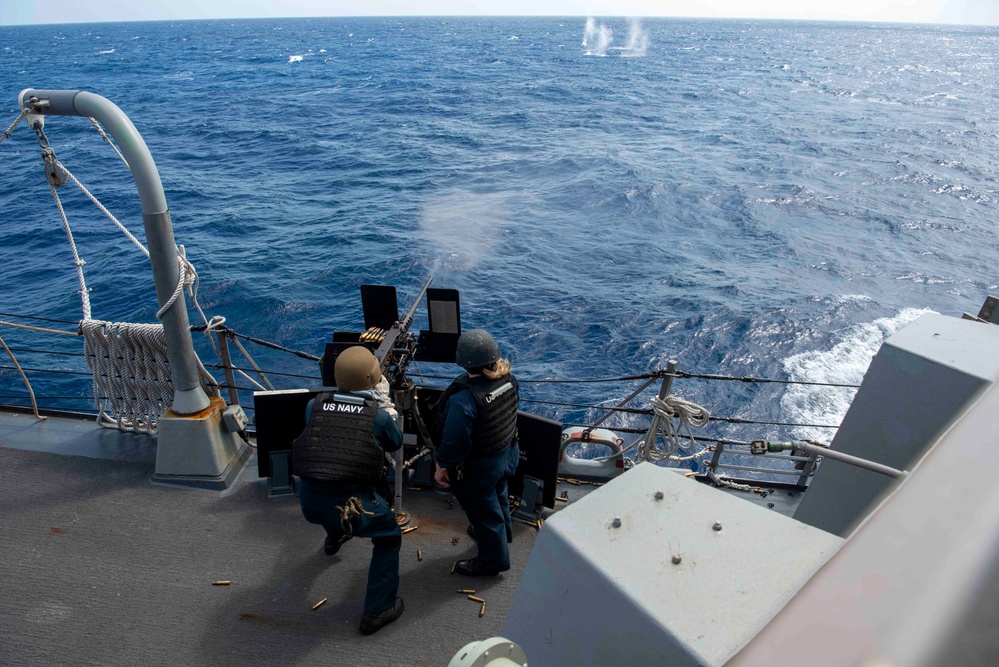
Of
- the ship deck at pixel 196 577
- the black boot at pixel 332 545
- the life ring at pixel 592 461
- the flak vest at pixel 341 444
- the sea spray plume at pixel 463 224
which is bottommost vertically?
the sea spray plume at pixel 463 224

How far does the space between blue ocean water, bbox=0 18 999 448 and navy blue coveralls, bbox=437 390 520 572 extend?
24.7ft

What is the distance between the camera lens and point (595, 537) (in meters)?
2.12

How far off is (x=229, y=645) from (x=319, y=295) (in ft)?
43.4

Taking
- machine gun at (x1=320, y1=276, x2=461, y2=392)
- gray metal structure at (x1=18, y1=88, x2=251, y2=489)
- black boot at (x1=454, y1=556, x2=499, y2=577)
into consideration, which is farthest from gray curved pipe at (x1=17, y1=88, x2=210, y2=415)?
black boot at (x1=454, y1=556, x2=499, y2=577)

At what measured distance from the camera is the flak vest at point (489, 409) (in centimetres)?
390

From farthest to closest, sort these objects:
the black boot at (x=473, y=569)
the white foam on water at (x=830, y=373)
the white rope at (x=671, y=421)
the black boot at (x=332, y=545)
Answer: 1. the white foam on water at (x=830, y=373)
2. the white rope at (x=671, y=421)
3. the black boot at (x=332, y=545)
4. the black boot at (x=473, y=569)

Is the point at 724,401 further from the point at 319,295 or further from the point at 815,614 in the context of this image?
the point at 815,614

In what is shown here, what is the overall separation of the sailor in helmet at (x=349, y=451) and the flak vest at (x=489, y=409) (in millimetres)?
473

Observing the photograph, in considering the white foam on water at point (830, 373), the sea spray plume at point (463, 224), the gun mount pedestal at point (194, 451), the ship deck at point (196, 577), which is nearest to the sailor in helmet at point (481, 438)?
the ship deck at point (196, 577)

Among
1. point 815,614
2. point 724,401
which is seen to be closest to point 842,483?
point 815,614

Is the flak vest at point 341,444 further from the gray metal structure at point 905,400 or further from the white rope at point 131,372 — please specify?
the gray metal structure at point 905,400

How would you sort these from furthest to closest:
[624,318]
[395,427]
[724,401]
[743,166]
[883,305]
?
[743,166]
[883,305]
[624,318]
[724,401]
[395,427]

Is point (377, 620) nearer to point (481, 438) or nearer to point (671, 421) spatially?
point (481, 438)

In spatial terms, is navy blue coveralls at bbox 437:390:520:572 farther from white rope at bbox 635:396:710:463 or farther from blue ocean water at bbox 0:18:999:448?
blue ocean water at bbox 0:18:999:448
